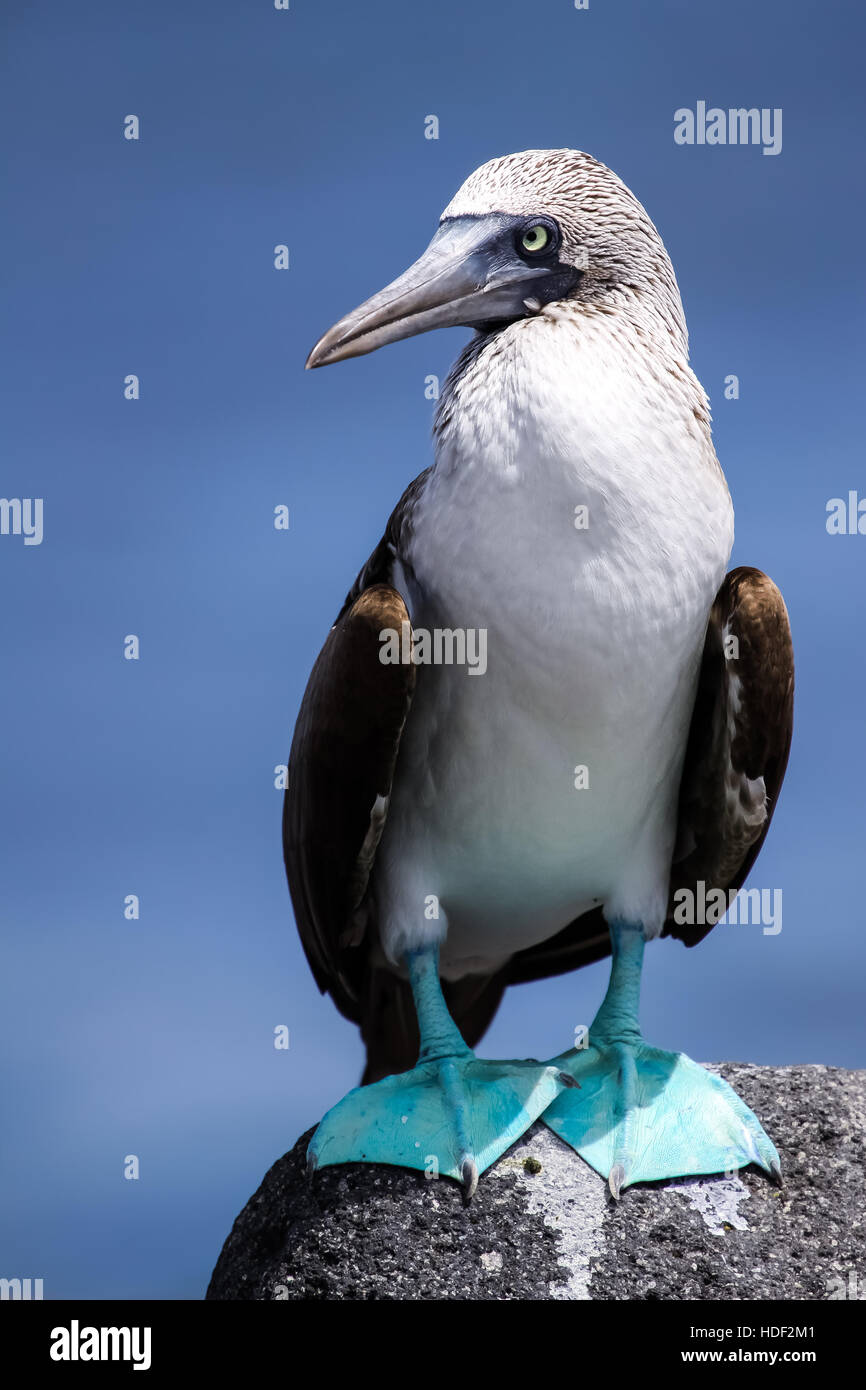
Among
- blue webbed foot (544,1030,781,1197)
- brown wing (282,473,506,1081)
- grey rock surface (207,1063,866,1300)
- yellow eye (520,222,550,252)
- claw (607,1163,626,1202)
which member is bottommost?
grey rock surface (207,1063,866,1300)

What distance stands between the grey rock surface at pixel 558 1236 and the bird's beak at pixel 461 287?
2210 mm

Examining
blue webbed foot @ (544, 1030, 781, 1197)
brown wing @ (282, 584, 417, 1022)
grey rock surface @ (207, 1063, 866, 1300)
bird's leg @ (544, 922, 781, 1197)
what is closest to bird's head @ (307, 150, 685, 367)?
brown wing @ (282, 584, 417, 1022)

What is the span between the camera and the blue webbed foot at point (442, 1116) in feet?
12.5

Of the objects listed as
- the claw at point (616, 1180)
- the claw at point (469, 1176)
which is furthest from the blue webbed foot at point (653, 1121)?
the claw at point (469, 1176)

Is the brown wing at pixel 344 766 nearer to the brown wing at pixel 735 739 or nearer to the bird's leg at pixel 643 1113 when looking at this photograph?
the bird's leg at pixel 643 1113

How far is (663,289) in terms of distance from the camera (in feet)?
13.3

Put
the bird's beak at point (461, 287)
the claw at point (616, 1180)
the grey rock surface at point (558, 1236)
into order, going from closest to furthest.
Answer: the grey rock surface at point (558, 1236)
the claw at point (616, 1180)
the bird's beak at point (461, 287)

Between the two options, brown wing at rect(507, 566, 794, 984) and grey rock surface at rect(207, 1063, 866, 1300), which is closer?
grey rock surface at rect(207, 1063, 866, 1300)

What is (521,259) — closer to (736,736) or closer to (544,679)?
(544,679)

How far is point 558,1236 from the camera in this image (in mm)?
3707

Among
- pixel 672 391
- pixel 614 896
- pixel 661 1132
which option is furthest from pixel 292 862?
pixel 672 391

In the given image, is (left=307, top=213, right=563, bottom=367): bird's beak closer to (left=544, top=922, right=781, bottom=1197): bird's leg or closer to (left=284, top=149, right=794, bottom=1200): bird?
(left=284, top=149, right=794, bottom=1200): bird

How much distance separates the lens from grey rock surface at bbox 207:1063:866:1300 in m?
3.66

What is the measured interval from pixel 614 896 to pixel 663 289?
175 centimetres
